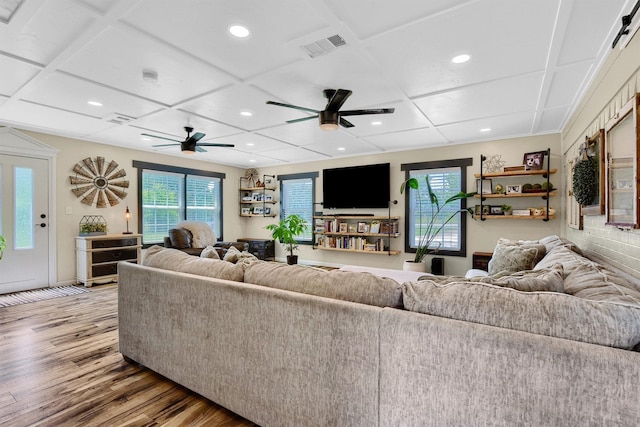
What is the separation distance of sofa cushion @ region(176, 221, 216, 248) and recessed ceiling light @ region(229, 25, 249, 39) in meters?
4.24

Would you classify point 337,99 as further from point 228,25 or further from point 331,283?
point 331,283

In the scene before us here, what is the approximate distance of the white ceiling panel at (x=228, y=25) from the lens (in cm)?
192

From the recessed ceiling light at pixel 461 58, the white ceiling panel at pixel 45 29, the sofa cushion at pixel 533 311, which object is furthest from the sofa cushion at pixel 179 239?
the sofa cushion at pixel 533 311

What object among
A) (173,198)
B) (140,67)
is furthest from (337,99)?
(173,198)

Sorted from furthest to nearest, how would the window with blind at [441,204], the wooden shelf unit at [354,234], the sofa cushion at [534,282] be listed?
the wooden shelf unit at [354,234] < the window with blind at [441,204] < the sofa cushion at [534,282]

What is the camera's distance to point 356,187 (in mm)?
6441

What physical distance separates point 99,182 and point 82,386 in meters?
4.26

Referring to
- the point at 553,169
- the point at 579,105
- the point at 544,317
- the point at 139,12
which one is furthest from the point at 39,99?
the point at 553,169

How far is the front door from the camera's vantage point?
4.47 meters

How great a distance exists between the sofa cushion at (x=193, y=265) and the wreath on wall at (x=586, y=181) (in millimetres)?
2977

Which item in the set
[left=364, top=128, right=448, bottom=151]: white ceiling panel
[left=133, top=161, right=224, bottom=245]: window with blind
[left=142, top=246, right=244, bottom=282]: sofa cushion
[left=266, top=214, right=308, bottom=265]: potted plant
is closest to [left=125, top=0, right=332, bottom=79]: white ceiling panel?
[left=142, top=246, right=244, bottom=282]: sofa cushion

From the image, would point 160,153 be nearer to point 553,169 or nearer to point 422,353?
point 422,353

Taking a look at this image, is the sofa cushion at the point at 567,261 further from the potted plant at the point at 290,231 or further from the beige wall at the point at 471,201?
the potted plant at the point at 290,231

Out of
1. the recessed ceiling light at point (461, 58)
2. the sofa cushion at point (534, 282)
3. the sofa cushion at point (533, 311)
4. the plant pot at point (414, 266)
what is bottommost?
the plant pot at point (414, 266)
